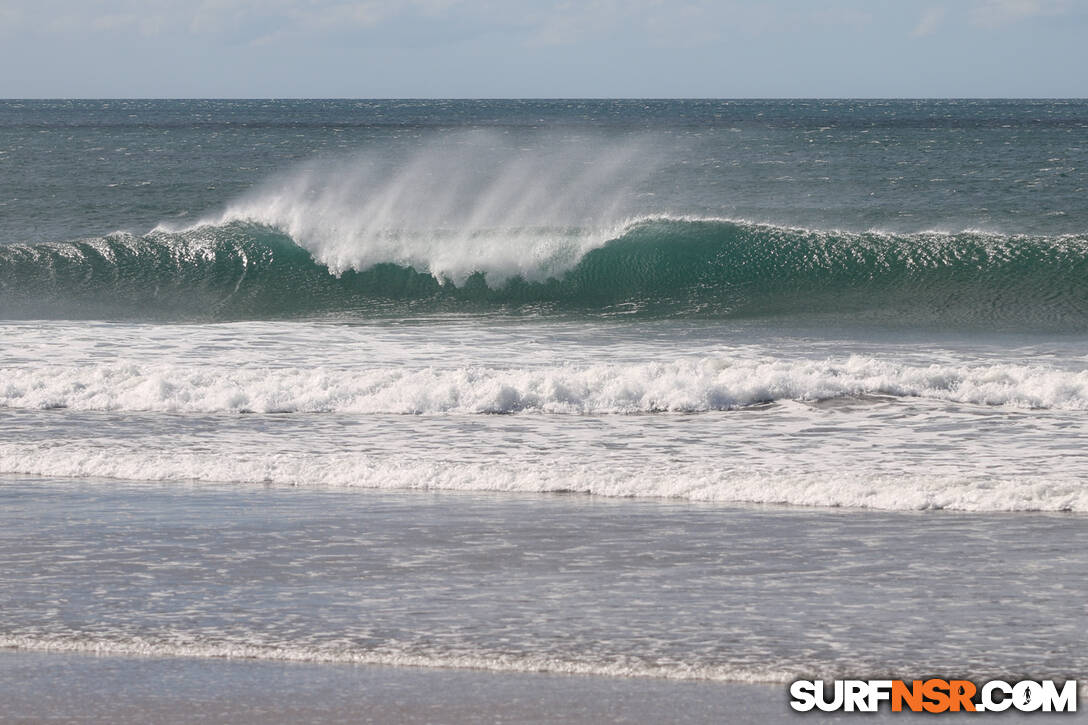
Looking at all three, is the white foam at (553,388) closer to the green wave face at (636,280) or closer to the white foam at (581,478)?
the white foam at (581,478)

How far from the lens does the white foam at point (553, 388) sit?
11258 millimetres

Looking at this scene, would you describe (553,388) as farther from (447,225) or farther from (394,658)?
(447,225)

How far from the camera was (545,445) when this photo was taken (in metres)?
9.89

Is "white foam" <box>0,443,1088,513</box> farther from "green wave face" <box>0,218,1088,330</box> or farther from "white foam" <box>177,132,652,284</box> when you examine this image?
"white foam" <box>177,132,652,284</box>

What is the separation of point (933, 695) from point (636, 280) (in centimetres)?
1546

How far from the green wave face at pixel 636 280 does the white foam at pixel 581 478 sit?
8.92 meters

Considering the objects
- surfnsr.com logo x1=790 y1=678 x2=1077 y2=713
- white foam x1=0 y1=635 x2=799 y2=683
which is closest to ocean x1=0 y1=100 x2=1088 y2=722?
white foam x1=0 y1=635 x2=799 y2=683

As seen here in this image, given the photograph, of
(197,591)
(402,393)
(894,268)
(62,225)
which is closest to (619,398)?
(402,393)

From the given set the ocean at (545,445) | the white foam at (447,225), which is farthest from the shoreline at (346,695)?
the white foam at (447,225)

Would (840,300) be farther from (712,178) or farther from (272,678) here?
(712,178)

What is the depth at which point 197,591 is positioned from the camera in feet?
20.4

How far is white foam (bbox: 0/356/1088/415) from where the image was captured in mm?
11258

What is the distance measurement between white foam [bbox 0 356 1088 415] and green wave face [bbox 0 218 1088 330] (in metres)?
5.77

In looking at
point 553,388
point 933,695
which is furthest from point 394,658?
point 553,388
